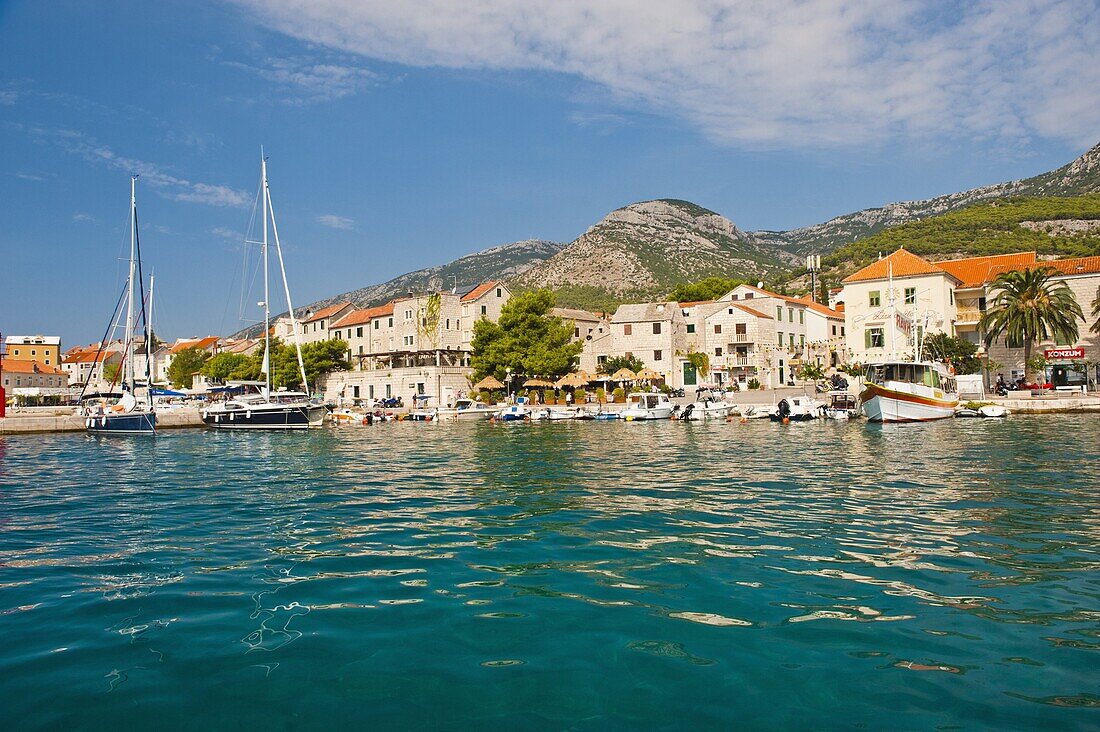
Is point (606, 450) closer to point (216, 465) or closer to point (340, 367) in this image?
point (216, 465)

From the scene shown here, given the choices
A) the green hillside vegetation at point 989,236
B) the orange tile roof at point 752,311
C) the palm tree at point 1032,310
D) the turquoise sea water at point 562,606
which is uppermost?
the green hillside vegetation at point 989,236

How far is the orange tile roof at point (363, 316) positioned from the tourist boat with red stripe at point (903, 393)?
55.4 meters

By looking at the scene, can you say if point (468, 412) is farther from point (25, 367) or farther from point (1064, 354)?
point (25, 367)

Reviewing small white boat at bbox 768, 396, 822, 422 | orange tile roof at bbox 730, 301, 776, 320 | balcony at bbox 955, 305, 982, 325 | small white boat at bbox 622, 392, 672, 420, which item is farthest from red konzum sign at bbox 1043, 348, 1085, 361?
small white boat at bbox 622, 392, 672, 420

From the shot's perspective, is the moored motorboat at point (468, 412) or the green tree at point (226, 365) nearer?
the moored motorboat at point (468, 412)

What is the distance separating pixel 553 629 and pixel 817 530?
20.5 ft

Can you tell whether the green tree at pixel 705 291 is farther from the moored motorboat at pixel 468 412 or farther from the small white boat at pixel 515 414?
the small white boat at pixel 515 414

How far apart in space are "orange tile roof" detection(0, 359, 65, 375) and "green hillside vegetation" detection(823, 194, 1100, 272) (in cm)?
13331

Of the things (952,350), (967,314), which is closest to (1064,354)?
(952,350)

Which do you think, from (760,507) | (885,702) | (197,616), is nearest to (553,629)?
(885,702)

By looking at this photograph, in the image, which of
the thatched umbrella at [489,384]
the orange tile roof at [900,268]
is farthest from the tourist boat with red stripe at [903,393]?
the thatched umbrella at [489,384]

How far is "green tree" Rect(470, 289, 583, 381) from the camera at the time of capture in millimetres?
64125

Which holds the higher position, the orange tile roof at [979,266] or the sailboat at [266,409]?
the orange tile roof at [979,266]

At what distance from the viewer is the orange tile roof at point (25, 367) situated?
115 meters
